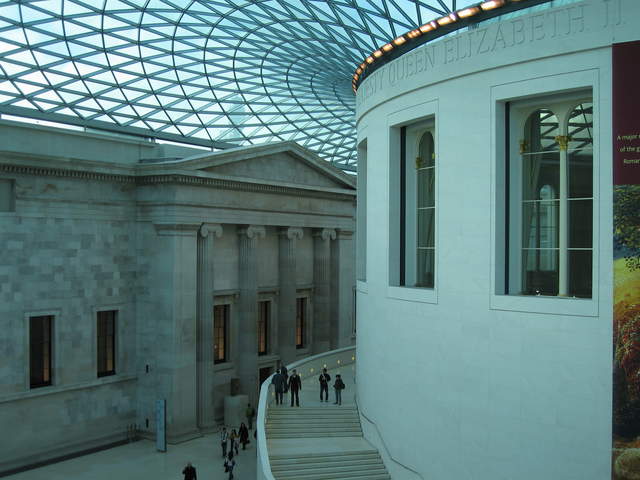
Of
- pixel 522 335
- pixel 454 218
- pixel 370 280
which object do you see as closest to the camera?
pixel 522 335

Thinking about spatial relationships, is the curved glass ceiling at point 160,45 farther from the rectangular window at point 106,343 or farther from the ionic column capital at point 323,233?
the rectangular window at point 106,343

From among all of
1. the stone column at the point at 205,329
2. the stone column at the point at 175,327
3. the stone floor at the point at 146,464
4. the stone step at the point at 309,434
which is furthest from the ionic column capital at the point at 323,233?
the stone step at the point at 309,434

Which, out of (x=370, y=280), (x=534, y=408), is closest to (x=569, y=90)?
(x=534, y=408)

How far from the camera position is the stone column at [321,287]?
44.1 m

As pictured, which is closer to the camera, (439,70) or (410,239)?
(439,70)

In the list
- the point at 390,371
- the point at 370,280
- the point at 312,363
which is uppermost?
the point at 370,280

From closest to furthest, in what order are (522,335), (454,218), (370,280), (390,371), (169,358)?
(522,335) < (454,218) < (390,371) < (370,280) < (169,358)

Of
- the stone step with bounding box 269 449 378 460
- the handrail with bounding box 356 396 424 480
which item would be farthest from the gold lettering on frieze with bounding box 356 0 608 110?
the stone step with bounding box 269 449 378 460

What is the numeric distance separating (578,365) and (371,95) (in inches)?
423

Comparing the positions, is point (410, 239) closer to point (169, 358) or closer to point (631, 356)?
point (631, 356)

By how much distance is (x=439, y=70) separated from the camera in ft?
56.3

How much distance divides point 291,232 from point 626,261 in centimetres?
2951

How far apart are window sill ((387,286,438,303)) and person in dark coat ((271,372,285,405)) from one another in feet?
29.7

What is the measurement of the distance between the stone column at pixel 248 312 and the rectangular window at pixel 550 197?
2387cm
